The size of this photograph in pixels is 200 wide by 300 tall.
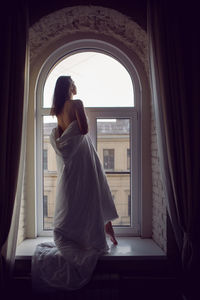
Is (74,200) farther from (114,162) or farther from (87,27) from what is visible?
(87,27)

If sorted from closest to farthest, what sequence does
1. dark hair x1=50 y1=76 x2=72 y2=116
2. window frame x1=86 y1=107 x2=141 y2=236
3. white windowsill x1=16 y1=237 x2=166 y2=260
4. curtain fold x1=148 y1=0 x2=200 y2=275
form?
curtain fold x1=148 y1=0 x2=200 y2=275, white windowsill x1=16 y1=237 x2=166 y2=260, dark hair x1=50 y1=76 x2=72 y2=116, window frame x1=86 y1=107 x2=141 y2=236

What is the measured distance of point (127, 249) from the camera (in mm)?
2338

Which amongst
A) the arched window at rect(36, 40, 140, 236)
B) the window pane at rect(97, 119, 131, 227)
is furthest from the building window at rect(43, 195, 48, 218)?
the window pane at rect(97, 119, 131, 227)

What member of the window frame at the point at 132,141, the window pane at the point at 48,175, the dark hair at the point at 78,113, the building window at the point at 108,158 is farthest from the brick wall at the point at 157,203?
the window pane at the point at 48,175

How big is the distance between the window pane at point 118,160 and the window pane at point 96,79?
22 centimetres

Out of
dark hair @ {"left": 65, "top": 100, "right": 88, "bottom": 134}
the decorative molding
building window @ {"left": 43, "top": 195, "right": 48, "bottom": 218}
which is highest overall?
the decorative molding

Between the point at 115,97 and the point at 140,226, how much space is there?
1.28m

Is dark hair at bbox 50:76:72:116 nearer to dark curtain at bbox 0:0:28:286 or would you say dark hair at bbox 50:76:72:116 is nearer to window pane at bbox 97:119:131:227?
dark curtain at bbox 0:0:28:286

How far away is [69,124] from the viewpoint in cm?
231

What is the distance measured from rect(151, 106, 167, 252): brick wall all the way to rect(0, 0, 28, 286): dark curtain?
1.17 m

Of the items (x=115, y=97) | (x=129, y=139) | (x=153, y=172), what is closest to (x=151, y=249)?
(x=153, y=172)

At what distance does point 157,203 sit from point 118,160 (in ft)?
1.85

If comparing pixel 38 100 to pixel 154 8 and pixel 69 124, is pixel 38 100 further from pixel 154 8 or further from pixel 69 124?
pixel 154 8

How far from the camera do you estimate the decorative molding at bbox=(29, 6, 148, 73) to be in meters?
2.34
